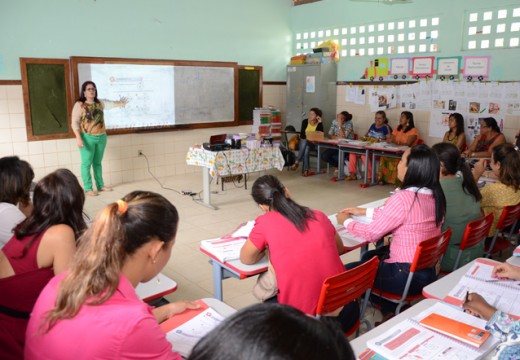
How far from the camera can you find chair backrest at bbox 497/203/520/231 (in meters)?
3.16

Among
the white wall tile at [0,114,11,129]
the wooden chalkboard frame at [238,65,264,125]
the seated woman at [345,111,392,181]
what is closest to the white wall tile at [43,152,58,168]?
the white wall tile at [0,114,11,129]

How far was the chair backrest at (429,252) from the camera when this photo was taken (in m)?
2.42

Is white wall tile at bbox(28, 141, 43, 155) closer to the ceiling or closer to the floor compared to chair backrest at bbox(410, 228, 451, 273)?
closer to the ceiling

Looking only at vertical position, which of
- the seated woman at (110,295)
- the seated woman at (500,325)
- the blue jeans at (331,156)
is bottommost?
the blue jeans at (331,156)


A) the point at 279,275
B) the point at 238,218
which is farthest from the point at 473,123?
the point at 279,275

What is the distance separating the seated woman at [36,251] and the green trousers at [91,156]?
451 cm

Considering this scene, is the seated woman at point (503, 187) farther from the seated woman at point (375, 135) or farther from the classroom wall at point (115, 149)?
the classroom wall at point (115, 149)

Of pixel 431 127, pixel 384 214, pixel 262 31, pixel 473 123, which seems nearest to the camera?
pixel 384 214

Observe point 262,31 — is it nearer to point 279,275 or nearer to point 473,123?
point 473,123

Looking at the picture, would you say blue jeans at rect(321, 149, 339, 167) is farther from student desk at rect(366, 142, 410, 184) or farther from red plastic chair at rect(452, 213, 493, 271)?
red plastic chair at rect(452, 213, 493, 271)

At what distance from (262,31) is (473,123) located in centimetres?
408

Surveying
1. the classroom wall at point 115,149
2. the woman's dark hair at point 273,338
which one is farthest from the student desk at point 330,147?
the woman's dark hair at point 273,338

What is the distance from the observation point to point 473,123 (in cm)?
655

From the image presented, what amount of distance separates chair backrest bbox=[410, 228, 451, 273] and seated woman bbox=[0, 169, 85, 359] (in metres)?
1.70
